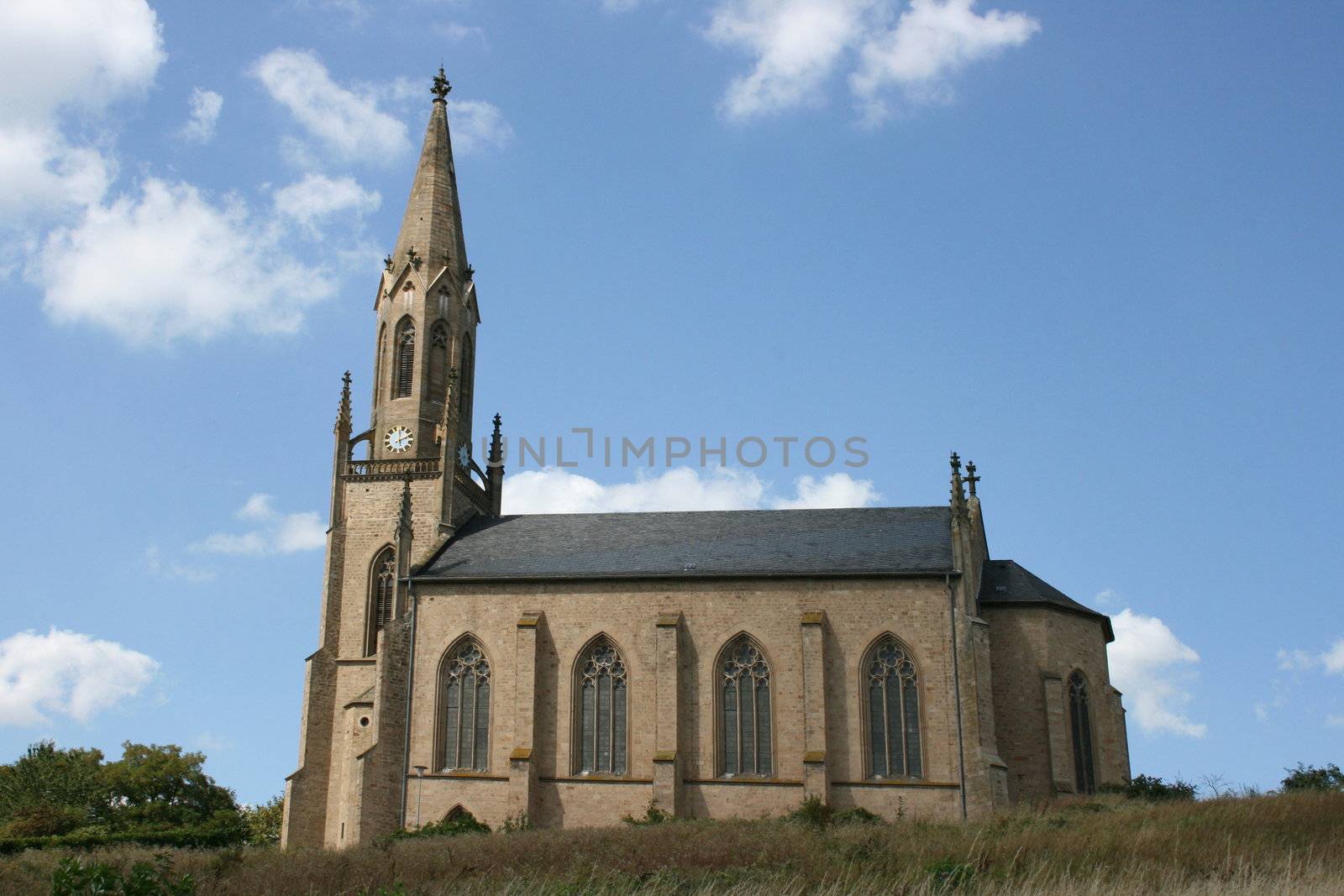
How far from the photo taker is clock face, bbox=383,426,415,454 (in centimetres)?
4169

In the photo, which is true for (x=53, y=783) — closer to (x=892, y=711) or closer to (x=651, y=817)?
(x=651, y=817)

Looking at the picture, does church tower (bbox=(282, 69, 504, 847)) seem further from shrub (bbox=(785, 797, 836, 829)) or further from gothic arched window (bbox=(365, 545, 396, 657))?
shrub (bbox=(785, 797, 836, 829))

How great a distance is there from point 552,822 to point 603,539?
8702 millimetres

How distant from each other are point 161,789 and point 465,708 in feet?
76.3

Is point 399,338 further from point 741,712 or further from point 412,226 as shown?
point 741,712

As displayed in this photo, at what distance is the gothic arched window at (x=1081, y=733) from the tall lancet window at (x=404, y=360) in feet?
76.8

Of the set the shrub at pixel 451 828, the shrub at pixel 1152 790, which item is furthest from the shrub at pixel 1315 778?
the shrub at pixel 451 828

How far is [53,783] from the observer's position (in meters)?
47.9

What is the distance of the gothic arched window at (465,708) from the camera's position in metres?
35.1

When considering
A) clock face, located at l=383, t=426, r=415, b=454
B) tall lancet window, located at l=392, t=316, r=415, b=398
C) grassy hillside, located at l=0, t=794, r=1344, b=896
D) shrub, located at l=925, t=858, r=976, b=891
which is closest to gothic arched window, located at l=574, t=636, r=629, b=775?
grassy hillside, located at l=0, t=794, r=1344, b=896

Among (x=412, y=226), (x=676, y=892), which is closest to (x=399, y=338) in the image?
(x=412, y=226)

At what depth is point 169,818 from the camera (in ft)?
163

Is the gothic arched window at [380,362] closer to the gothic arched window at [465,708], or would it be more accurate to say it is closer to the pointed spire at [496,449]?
the pointed spire at [496,449]

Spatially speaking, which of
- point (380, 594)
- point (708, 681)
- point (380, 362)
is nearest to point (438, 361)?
point (380, 362)
